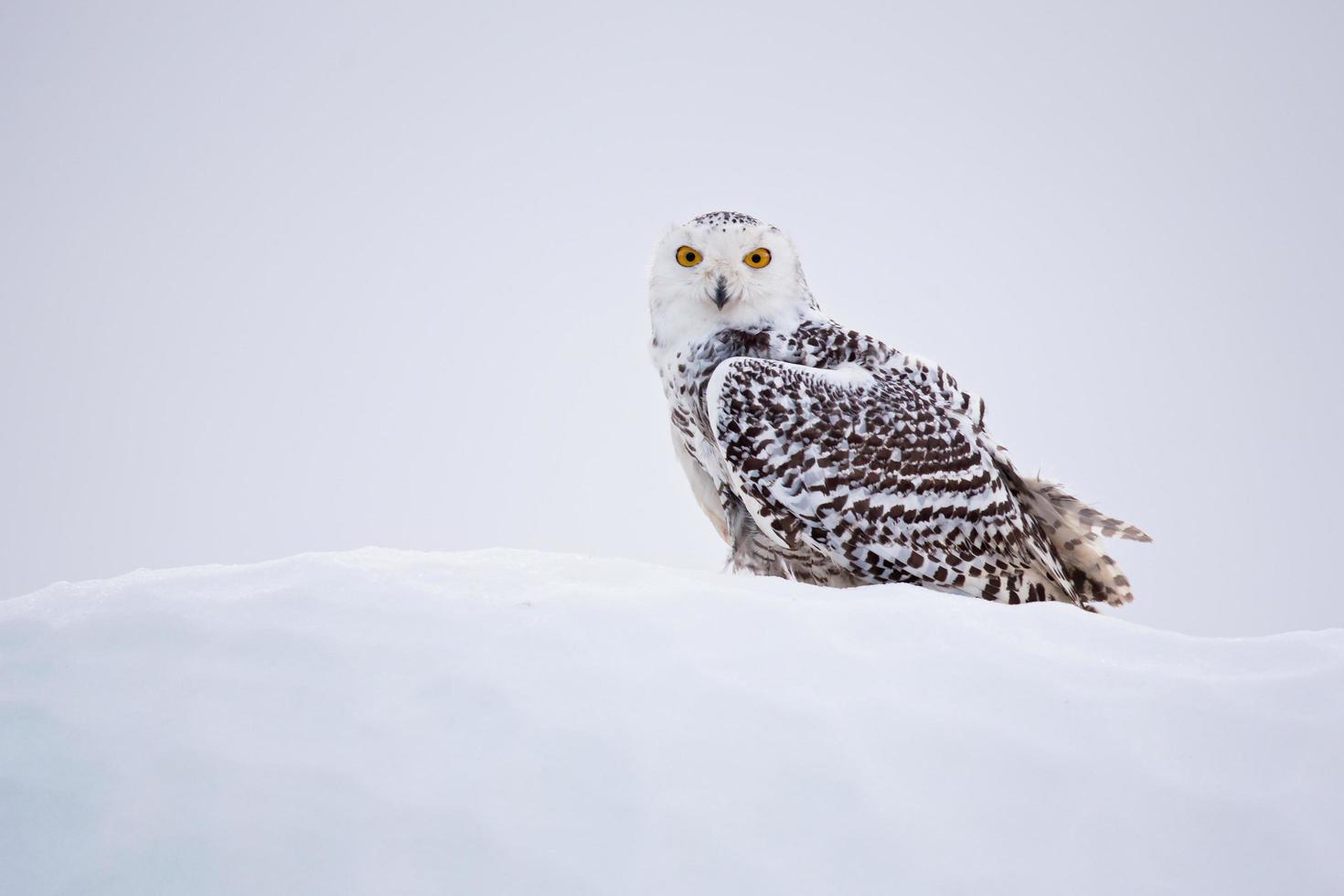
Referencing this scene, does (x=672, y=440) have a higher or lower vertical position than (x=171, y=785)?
higher

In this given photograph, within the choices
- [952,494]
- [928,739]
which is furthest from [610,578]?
[952,494]

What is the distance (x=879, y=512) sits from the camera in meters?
4.29

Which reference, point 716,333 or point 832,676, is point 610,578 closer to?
point 832,676

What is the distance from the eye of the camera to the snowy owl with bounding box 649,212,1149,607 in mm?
4301

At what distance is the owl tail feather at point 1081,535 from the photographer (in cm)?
Answer: 465

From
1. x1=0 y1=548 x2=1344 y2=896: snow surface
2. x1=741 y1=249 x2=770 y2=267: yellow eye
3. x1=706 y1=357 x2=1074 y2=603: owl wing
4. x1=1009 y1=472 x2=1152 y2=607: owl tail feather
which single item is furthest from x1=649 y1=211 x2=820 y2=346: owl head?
x1=0 y1=548 x2=1344 y2=896: snow surface

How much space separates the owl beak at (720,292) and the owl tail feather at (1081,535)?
5.38ft

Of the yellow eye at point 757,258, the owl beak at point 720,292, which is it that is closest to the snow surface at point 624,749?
the owl beak at point 720,292

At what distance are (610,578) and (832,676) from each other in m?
0.87

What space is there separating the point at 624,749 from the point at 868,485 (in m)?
2.23

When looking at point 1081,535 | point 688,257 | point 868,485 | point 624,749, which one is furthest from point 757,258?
point 624,749

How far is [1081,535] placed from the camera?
4.70 meters

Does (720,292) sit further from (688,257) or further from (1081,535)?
(1081,535)

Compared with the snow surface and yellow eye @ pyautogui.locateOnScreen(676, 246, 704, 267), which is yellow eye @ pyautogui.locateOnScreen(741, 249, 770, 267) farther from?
the snow surface
